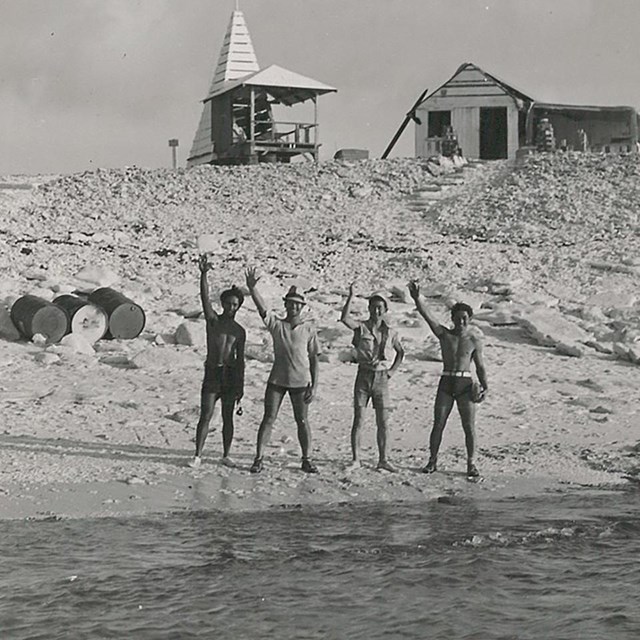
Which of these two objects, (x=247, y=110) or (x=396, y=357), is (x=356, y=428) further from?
(x=247, y=110)

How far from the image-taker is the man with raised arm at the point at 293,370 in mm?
9938

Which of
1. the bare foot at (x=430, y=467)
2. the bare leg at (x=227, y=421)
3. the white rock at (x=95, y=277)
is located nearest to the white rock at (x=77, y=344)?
the white rock at (x=95, y=277)

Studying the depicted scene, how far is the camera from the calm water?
650 cm

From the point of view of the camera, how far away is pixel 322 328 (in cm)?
1642

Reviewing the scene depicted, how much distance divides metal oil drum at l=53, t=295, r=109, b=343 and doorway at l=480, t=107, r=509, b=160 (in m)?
22.9

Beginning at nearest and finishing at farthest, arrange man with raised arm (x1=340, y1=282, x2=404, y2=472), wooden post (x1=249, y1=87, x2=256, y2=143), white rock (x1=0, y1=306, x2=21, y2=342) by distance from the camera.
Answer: man with raised arm (x1=340, y1=282, x2=404, y2=472)
white rock (x1=0, y1=306, x2=21, y2=342)
wooden post (x1=249, y1=87, x2=256, y2=143)

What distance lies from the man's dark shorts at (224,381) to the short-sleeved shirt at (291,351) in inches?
13.4

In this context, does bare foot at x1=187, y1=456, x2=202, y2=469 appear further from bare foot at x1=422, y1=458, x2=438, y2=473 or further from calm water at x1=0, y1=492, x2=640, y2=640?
bare foot at x1=422, y1=458, x2=438, y2=473

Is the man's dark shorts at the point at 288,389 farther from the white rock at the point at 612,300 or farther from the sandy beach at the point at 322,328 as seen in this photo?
the white rock at the point at 612,300

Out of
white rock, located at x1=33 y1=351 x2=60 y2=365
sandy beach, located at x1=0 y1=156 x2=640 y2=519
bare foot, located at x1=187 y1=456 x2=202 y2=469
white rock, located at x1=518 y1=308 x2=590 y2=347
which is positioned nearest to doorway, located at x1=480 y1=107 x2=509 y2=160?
sandy beach, located at x1=0 y1=156 x2=640 y2=519

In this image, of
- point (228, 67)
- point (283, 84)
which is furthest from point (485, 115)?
point (228, 67)

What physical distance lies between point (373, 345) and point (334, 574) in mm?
3123

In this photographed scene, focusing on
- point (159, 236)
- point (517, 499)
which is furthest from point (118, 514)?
point (159, 236)

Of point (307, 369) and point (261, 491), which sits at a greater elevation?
point (307, 369)
